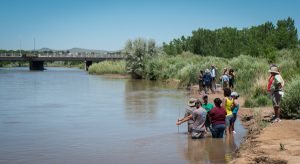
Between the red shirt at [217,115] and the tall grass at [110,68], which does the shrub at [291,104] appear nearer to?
the red shirt at [217,115]

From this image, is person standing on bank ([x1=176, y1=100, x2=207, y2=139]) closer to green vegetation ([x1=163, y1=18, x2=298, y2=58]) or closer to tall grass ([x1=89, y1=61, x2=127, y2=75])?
green vegetation ([x1=163, y1=18, x2=298, y2=58])

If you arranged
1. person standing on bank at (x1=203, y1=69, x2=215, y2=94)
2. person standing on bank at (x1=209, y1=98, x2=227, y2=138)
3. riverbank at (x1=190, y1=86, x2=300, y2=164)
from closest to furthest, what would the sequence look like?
riverbank at (x1=190, y1=86, x2=300, y2=164)
person standing on bank at (x1=209, y1=98, x2=227, y2=138)
person standing on bank at (x1=203, y1=69, x2=215, y2=94)

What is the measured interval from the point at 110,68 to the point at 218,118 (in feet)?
236

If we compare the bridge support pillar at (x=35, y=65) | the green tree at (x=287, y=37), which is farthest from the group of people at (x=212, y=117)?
the bridge support pillar at (x=35, y=65)

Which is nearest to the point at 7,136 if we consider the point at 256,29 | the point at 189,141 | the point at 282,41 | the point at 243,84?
the point at 189,141

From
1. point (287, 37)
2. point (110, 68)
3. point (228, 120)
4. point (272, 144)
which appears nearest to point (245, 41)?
point (287, 37)

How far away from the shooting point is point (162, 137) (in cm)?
1617

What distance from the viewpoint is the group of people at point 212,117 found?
1478 cm

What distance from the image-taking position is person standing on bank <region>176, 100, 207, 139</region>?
14.8m

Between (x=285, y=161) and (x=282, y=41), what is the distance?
50960mm

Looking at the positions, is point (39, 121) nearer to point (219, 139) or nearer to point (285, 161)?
point (219, 139)

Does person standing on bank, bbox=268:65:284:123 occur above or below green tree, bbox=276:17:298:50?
below

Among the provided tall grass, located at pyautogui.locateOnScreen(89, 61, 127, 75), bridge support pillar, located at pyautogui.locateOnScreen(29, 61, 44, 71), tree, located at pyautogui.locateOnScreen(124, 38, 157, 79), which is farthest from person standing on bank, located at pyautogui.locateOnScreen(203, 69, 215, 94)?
bridge support pillar, located at pyautogui.locateOnScreen(29, 61, 44, 71)

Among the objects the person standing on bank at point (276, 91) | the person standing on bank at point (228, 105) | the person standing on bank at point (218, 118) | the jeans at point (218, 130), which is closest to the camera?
the person standing on bank at point (218, 118)
